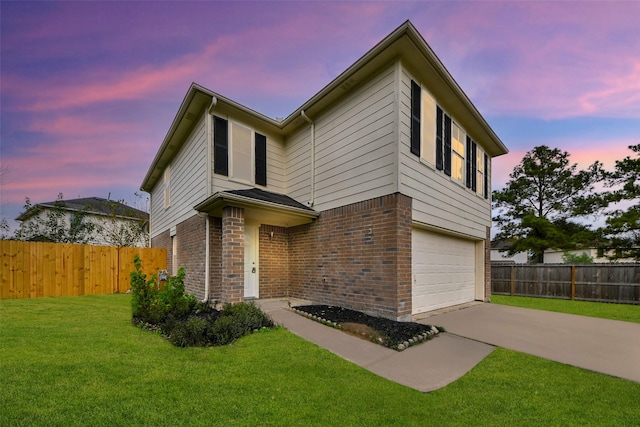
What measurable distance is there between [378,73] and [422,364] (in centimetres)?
602

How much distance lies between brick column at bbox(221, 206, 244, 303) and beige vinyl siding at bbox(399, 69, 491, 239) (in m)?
3.78

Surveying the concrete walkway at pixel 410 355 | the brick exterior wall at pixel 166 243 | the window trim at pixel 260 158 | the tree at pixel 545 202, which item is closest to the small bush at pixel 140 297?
the concrete walkway at pixel 410 355

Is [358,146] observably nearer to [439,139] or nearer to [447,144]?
[439,139]

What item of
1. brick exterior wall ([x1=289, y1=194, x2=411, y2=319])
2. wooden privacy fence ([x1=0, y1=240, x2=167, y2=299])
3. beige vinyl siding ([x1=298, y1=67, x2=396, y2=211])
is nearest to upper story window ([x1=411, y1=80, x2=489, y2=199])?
beige vinyl siding ([x1=298, y1=67, x2=396, y2=211])

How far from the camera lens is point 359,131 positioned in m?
7.09

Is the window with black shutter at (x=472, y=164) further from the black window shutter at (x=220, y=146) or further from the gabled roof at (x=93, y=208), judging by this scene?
the gabled roof at (x=93, y=208)

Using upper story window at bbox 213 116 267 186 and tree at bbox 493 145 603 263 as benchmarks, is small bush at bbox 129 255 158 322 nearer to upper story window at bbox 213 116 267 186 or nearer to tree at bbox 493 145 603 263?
upper story window at bbox 213 116 267 186

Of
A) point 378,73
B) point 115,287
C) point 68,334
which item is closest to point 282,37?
point 378,73

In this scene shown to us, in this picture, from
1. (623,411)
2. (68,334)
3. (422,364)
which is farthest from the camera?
(68,334)

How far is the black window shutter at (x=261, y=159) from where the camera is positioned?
888 centimetres

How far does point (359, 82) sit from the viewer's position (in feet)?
23.3

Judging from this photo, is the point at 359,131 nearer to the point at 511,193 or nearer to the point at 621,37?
the point at 621,37

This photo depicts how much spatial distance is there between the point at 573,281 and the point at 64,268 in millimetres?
18969

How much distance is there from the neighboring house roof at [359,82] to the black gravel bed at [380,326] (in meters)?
5.46
